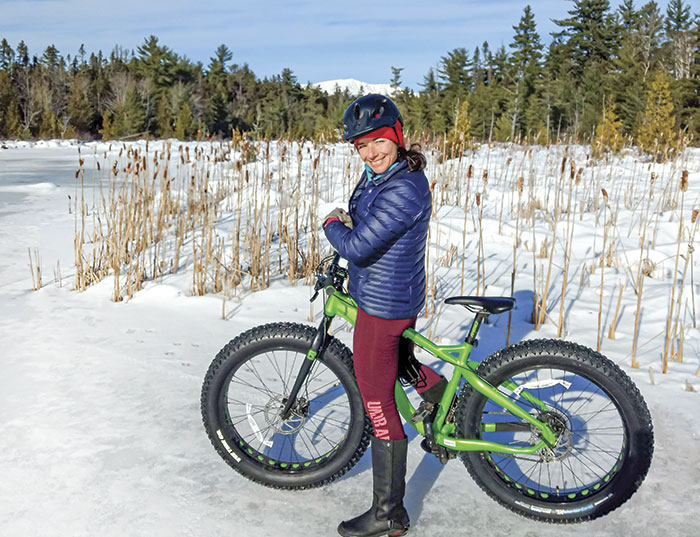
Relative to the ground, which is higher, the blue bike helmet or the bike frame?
the blue bike helmet

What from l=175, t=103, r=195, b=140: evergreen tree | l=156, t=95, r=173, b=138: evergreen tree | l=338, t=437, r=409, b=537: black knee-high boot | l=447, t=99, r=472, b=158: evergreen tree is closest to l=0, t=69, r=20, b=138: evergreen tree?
l=156, t=95, r=173, b=138: evergreen tree

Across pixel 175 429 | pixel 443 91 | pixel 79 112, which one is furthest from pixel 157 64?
pixel 175 429

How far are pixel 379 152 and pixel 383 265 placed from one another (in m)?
0.40

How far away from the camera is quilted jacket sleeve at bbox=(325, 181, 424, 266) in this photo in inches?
80.4

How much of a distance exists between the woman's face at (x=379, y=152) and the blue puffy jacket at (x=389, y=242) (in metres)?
0.05

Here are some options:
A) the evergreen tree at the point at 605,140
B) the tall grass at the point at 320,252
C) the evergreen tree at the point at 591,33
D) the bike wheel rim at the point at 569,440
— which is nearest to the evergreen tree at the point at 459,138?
the tall grass at the point at 320,252

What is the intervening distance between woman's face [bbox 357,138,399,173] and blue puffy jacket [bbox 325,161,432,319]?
5 cm

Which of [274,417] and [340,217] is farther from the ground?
[340,217]

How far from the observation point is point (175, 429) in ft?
9.73

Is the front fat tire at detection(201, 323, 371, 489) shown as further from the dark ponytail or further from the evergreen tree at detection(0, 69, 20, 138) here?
the evergreen tree at detection(0, 69, 20, 138)

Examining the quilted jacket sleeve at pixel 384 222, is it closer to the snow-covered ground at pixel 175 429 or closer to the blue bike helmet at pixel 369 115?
the blue bike helmet at pixel 369 115

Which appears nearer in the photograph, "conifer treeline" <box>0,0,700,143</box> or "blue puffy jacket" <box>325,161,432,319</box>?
"blue puffy jacket" <box>325,161,432,319</box>

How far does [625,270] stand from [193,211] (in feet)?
15.3

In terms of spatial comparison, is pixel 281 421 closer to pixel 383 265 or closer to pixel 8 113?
pixel 383 265
